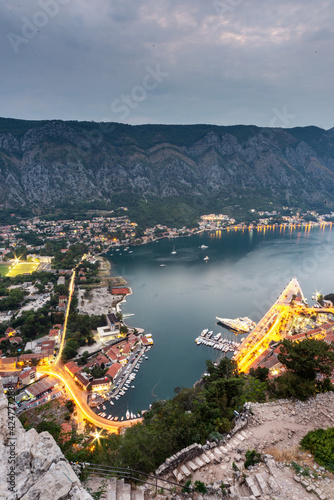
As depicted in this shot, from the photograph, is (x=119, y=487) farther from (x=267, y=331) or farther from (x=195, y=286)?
(x=195, y=286)

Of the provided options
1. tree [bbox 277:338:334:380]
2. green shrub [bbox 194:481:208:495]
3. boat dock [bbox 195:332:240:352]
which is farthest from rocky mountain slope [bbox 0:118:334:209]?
green shrub [bbox 194:481:208:495]

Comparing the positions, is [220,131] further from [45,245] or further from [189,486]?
[189,486]

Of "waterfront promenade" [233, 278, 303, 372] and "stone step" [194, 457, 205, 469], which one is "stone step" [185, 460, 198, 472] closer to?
"stone step" [194, 457, 205, 469]

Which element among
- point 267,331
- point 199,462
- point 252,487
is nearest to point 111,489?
point 199,462

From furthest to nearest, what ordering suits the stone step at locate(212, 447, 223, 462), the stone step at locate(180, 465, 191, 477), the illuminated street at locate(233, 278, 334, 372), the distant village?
the distant village → the illuminated street at locate(233, 278, 334, 372) → the stone step at locate(212, 447, 223, 462) → the stone step at locate(180, 465, 191, 477)

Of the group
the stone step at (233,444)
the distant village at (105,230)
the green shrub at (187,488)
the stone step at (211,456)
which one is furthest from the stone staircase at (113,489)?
the distant village at (105,230)

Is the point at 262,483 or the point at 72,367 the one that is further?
the point at 72,367

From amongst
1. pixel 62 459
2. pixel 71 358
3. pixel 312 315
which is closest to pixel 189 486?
pixel 62 459
